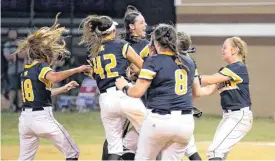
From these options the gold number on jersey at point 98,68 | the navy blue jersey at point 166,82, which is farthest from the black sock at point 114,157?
the navy blue jersey at point 166,82

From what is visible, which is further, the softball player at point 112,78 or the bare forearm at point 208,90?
the softball player at point 112,78

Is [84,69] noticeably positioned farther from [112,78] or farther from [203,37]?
[203,37]

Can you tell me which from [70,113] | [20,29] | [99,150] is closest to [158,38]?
[99,150]

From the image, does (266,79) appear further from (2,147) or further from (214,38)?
(2,147)

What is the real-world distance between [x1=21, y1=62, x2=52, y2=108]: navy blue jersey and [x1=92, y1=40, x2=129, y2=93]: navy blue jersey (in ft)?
1.91

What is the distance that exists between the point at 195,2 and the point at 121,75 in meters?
9.56

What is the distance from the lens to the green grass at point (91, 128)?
13.2 meters

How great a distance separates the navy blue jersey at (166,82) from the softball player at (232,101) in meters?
1.22

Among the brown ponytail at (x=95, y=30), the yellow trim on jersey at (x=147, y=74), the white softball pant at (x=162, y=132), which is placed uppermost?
the brown ponytail at (x=95, y=30)

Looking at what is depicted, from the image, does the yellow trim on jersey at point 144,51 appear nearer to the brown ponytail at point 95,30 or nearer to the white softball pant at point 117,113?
the brown ponytail at point 95,30

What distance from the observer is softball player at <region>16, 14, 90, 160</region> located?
819 centimetres

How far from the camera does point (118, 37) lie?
29.3 feet

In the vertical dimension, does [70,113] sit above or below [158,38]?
below

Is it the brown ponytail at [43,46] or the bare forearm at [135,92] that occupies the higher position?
the brown ponytail at [43,46]
